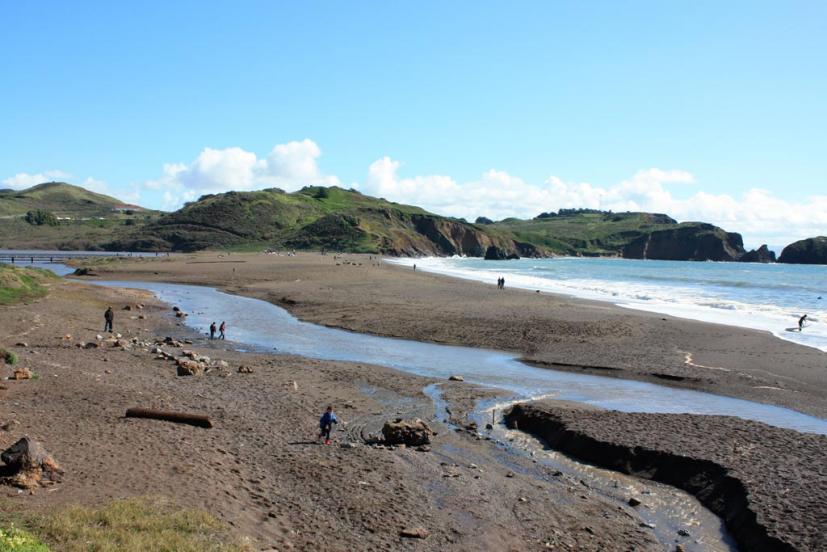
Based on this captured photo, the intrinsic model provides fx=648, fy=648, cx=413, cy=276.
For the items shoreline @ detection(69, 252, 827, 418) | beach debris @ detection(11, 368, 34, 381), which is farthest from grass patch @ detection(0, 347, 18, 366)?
shoreline @ detection(69, 252, 827, 418)

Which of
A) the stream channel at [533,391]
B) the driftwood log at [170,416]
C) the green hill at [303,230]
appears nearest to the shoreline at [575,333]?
the stream channel at [533,391]

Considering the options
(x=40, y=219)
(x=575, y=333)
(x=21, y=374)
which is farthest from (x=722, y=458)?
(x=40, y=219)

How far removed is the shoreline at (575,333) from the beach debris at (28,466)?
21.3m

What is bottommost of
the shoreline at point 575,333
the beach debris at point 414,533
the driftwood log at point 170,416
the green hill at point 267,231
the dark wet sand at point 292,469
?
the beach debris at point 414,533

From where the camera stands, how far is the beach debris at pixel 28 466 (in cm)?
1108

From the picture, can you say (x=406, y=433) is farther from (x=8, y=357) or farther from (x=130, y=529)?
(x=8, y=357)

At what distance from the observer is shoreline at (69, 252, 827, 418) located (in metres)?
26.0

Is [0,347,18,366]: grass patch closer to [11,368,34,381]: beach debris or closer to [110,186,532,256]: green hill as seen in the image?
[11,368,34,381]: beach debris

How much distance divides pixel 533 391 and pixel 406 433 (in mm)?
8299

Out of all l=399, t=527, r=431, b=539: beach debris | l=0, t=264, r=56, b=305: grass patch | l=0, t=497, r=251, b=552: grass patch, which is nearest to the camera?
l=0, t=497, r=251, b=552: grass patch

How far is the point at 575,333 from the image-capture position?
36.1m

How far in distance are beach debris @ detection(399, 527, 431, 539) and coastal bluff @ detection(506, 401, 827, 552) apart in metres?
6.04

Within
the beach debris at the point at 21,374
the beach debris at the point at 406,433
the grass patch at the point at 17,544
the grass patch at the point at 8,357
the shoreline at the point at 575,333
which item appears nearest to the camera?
the grass patch at the point at 17,544

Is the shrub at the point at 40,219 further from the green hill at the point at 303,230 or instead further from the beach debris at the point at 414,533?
the beach debris at the point at 414,533
